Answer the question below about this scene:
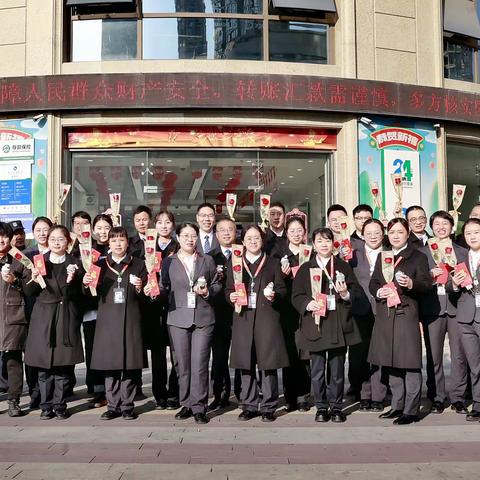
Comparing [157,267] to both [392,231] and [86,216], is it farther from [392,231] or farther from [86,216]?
[392,231]

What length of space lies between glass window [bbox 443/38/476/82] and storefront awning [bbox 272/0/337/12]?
9.58 feet

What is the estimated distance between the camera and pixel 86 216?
7062 mm

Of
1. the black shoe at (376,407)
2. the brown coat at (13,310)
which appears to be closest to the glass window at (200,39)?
the brown coat at (13,310)

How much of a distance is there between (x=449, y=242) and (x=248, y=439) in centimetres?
277

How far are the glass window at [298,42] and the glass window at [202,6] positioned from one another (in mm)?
571

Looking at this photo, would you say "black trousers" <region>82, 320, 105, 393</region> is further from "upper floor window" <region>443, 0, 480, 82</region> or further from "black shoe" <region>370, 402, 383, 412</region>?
"upper floor window" <region>443, 0, 480, 82</region>

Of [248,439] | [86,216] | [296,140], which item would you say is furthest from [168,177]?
[248,439]

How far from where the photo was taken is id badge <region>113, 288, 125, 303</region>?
6020mm

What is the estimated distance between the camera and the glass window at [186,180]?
40.5ft

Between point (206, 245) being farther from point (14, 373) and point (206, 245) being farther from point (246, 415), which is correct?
point (14, 373)

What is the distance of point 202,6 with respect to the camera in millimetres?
12438

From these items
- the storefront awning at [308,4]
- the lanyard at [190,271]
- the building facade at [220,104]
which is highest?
the storefront awning at [308,4]

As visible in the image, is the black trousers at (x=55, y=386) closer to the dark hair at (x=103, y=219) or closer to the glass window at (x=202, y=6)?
the dark hair at (x=103, y=219)

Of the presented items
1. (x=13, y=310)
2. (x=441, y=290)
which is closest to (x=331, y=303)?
(x=441, y=290)
